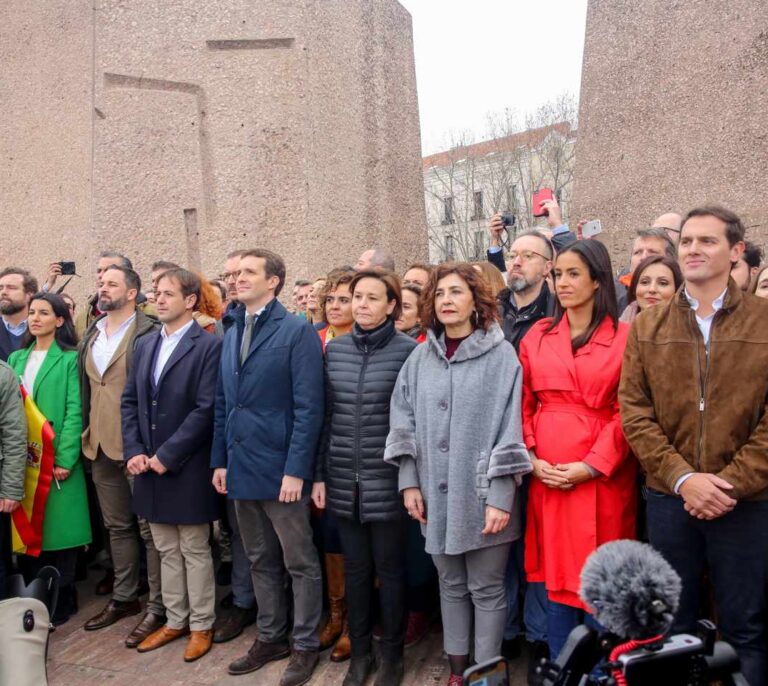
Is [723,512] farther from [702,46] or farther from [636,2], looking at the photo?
[636,2]

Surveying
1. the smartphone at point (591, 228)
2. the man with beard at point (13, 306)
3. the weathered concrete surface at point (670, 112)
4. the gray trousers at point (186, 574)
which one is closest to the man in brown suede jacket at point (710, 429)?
the smartphone at point (591, 228)

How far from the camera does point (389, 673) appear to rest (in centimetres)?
301

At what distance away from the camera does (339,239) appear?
6918 millimetres

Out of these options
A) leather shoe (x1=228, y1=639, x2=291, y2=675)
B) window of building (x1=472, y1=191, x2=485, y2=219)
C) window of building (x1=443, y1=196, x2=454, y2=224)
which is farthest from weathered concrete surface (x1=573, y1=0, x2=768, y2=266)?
window of building (x1=443, y1=196, x2=454, y2=224)

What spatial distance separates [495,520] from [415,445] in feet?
1.47

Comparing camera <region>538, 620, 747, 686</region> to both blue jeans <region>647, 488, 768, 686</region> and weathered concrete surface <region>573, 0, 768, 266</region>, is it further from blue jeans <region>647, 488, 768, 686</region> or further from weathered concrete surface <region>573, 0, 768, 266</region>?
weathered concrete surface <region>573, 0, 768, 266</region>

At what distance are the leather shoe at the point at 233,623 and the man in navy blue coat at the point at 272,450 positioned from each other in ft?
1.07

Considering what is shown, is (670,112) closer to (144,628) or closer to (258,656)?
(258,656)

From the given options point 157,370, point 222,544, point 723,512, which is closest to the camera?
point 723,512

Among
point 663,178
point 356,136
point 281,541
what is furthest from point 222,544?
point 663,178

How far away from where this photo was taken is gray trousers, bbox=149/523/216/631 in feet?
11.7

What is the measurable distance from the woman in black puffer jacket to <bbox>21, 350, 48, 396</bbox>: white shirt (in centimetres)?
200

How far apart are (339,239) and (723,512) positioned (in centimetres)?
517

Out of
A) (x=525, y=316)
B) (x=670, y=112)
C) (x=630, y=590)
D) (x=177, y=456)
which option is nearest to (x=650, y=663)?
(x=630, y=590)
